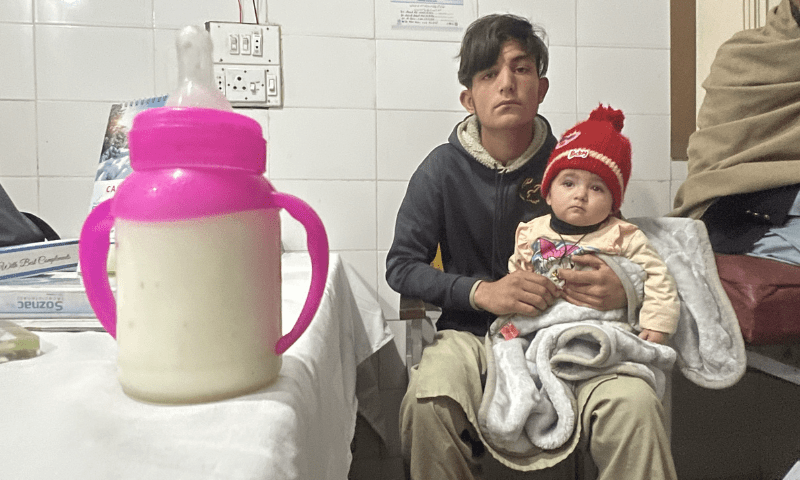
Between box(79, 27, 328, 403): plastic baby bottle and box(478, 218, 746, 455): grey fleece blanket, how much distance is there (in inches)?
22.3

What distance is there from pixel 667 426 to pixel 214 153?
86 cm

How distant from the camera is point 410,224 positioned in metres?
1.08

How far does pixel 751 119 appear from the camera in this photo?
1.09 metres

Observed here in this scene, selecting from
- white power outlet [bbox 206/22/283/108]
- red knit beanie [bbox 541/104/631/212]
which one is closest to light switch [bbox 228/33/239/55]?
white power outlet [bbox 206/22/283/108]

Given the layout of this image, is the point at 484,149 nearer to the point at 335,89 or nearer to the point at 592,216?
the point at 592,216

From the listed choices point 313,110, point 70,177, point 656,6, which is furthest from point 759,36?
point 70,177

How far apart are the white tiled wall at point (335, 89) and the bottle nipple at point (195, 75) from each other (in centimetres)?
102

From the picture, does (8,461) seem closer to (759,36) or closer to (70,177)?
(70,177)

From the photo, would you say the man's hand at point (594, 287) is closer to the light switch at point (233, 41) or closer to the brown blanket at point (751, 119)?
the brown blanket at point (751, 119)

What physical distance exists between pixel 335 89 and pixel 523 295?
0.87 meters

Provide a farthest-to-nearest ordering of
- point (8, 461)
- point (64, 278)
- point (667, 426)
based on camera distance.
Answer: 1. point (667, 426)
2. point (64, 278)
3. point (8, 461)

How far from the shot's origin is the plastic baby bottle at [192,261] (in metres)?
0.30

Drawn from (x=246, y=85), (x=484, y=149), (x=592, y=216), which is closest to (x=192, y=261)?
(x=592, y=216)

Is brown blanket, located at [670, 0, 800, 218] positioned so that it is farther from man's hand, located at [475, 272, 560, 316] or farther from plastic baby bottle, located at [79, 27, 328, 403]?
plastic baby bottle, located at [79, 27, 328, 403]
